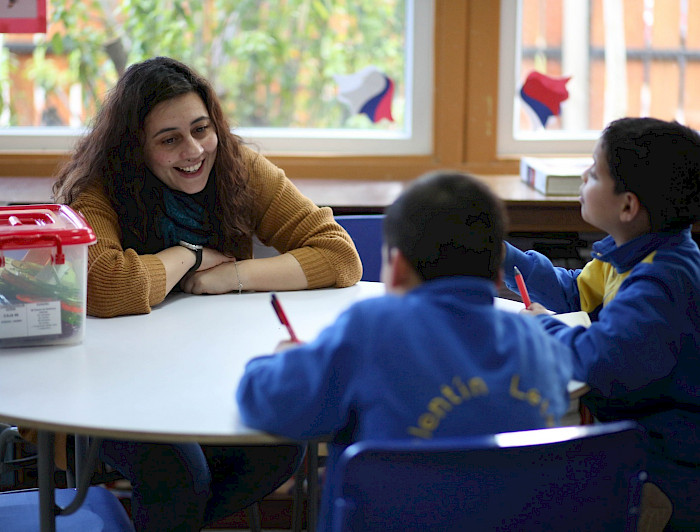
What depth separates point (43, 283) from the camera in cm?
147

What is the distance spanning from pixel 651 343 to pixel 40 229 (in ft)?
3.38

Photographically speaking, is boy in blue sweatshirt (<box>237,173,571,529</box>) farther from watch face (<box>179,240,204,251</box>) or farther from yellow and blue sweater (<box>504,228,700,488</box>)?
watch face (<box>179,240,204,251</box>)

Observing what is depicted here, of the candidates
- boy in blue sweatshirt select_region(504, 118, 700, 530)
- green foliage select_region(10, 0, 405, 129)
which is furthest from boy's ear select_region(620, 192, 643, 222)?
green foliage select_region(10, 0, 405, 129)

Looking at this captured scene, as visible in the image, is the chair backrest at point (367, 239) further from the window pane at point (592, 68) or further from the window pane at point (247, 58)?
the window pane at point (592, 68)

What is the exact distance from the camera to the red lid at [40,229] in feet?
4.75

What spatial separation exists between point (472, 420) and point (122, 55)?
2291 millimetres

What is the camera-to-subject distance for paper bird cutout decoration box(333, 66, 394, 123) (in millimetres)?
2893

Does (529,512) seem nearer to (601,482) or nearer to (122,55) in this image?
(601,482)

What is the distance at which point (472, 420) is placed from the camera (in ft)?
3.47

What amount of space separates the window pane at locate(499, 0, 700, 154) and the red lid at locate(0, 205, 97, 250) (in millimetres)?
1788

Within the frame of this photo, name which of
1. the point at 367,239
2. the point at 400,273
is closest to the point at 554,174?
the point at 367,239

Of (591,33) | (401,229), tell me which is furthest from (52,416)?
(591,33)

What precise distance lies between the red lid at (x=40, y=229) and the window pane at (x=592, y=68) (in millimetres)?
1788

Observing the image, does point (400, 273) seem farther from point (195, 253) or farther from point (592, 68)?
point (592, 68)
